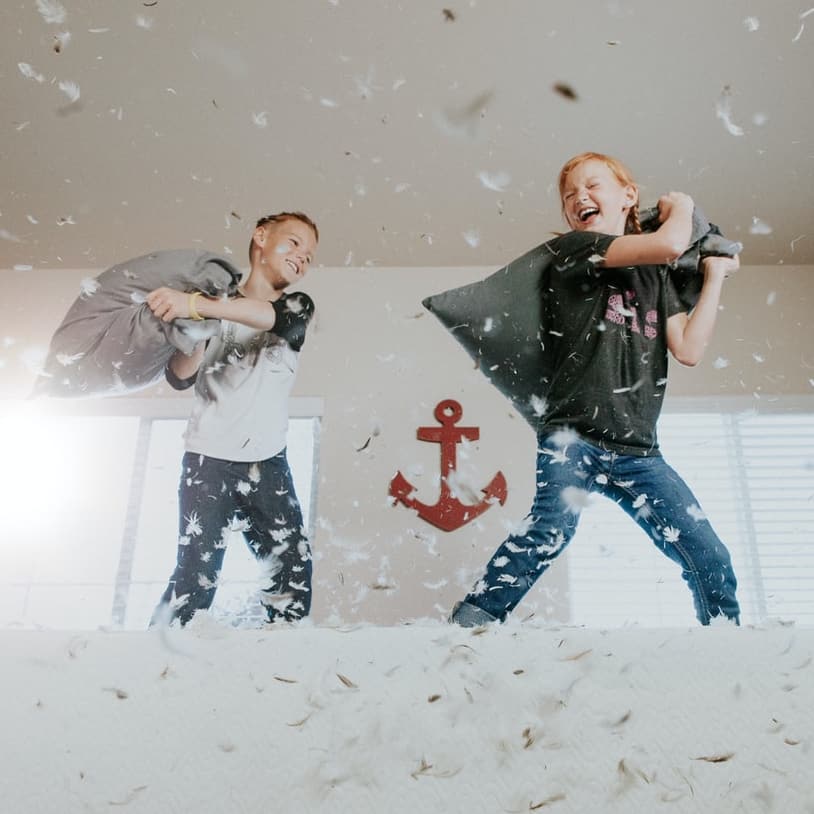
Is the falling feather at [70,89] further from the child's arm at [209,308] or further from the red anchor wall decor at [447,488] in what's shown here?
the red anchor wall decor at [447,488]

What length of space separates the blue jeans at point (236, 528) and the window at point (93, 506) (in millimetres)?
439

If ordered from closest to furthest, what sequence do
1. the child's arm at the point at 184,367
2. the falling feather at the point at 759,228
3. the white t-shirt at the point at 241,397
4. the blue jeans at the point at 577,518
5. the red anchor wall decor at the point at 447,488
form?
the blue jeans at the point at 577,518 → the white t-shirt at the point at 241,397 → the child's arm at the point at 184,367 → the red anchor wall decor at the point at 447,488 → the falling feather at the point at 759,228

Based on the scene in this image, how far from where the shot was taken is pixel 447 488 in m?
1.69

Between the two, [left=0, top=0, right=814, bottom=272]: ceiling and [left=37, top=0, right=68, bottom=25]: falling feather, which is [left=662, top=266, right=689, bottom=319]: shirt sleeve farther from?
[left=37, top=0, right=68, bottom=25]: falling feather

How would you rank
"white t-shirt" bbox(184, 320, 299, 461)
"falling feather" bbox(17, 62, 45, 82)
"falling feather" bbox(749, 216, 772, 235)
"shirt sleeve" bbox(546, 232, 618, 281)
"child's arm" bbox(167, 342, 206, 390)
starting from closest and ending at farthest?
"shirt sleeve" bbox(546, 232, 618, 281), "white t-shirt" bbox(184, 320, 299, 461), "child's arm" bbox(167, 342, 206, 390), "falling feather" bbox(17, 62, 45, 82), "falling feather" bbox(749, 216, 772, 235)

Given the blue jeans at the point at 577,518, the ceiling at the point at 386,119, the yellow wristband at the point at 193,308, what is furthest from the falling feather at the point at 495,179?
the blue jeans at the point at 577,518

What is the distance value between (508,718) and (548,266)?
0.79 m

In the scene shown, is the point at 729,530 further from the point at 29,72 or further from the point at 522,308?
the point at 29,72

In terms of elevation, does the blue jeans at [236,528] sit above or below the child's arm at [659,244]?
below

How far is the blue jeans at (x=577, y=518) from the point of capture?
0.95 metres

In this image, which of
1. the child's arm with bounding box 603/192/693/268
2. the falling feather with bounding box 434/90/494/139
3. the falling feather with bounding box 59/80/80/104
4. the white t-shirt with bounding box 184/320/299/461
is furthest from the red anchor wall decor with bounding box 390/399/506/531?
the falling feather with bounding box 59/80/80/104

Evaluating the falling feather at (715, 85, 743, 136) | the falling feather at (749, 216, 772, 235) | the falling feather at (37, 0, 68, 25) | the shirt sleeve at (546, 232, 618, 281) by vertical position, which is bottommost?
the shirt sleeve at (546, 232, 618, 281)

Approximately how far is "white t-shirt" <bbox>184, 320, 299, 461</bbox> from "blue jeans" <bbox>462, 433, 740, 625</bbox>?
49 centimetres

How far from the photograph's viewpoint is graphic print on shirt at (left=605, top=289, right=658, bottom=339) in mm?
1116
